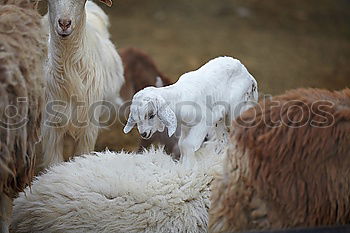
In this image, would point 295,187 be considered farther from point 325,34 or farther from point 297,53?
point 325,34

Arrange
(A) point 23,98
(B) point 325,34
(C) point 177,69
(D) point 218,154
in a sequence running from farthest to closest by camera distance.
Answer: (B) point 325,34 → (C) point 177,69 → (D) point 218,154 → (A) point 23,98

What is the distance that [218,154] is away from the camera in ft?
13.8

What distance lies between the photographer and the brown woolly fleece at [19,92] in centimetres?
326

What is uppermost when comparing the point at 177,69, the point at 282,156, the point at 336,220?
the point at 282,156

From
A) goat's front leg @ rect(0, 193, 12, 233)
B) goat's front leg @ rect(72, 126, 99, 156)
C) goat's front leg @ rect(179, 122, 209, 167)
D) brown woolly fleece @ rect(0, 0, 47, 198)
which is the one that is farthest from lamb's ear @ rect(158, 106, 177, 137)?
goat's front leg @ rect(72, 126, 99, 156)

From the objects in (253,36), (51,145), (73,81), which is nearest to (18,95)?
(73,81)

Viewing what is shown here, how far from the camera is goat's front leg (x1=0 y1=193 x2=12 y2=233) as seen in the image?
359cm

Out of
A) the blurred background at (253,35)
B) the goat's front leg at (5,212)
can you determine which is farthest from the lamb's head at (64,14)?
the blurred background at (253,35)

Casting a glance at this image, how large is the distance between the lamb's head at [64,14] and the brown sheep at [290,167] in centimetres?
137

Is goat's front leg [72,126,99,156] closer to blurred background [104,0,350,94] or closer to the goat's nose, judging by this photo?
the goat's nose

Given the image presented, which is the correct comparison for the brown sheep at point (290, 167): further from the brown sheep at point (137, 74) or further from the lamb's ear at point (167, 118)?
the brown sheep at point (137, 74)

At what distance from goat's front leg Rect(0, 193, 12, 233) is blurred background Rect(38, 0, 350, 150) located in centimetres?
334

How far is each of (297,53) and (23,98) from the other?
6.78 m

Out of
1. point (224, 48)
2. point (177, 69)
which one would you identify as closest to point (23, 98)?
point (177, 69)
